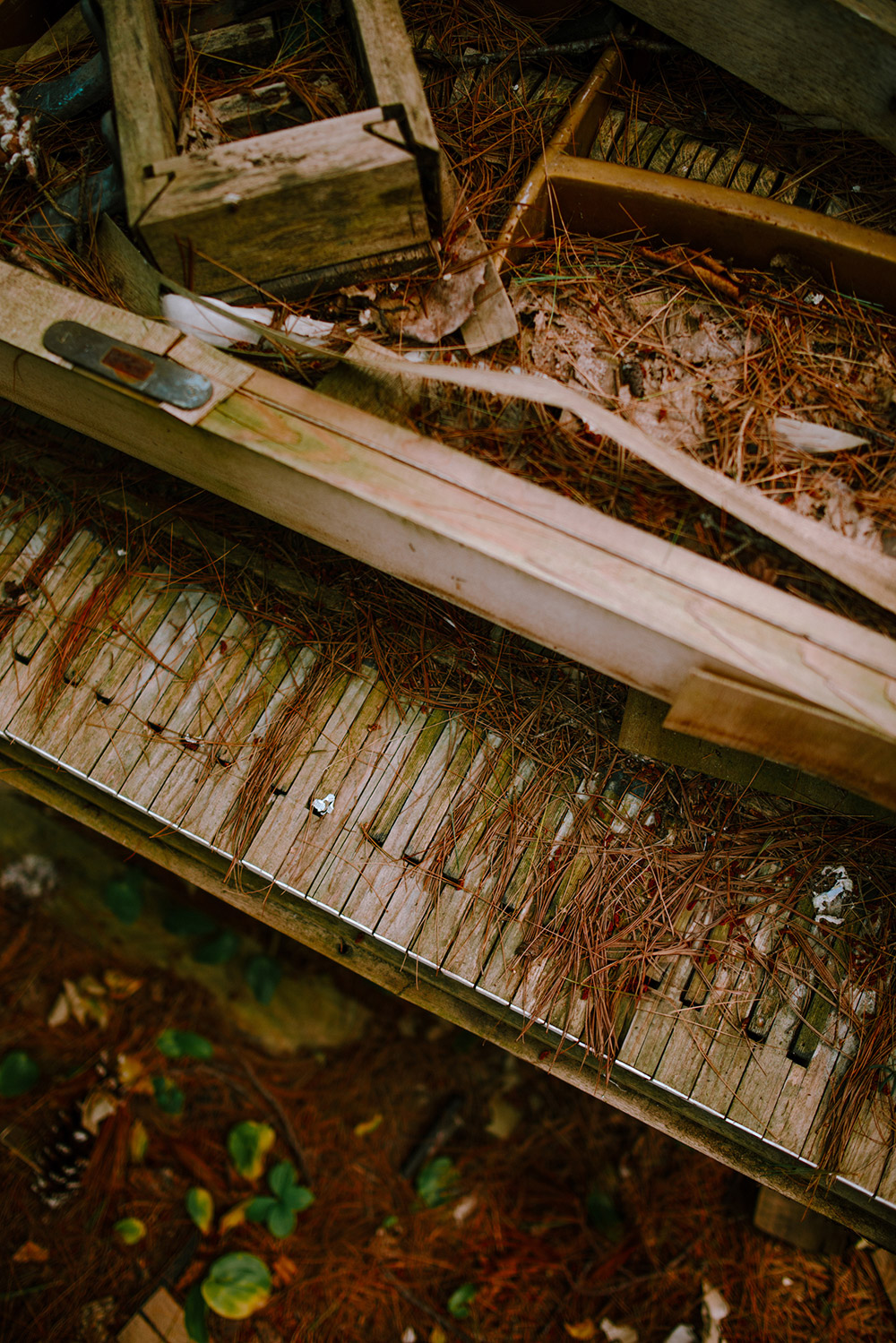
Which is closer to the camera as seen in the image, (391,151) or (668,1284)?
(391,151)

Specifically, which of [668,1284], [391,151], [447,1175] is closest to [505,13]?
[391,151]

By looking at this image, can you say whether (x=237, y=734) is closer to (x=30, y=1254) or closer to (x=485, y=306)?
(x=485, y=306)

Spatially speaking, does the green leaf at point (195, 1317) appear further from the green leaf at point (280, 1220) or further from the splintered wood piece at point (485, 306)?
the splintered wood piece at point (485, 306)

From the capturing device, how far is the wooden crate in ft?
4.25

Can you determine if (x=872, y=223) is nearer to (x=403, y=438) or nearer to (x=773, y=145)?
(x=773, y=145)

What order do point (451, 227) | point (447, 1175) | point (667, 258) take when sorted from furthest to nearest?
point (447, 1175), point (667, 258), point (451, 227)

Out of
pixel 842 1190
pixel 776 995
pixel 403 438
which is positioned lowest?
pixel 842 1190

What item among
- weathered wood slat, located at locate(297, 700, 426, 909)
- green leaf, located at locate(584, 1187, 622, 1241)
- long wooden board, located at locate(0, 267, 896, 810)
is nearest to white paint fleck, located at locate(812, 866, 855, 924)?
long wooden board, located at locate(0, 267, 896, 810)

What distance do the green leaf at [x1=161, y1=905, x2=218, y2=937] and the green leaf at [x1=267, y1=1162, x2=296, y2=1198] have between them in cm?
91

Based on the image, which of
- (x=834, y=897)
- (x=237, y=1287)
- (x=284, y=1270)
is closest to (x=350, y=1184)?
(x=284, y=1270)

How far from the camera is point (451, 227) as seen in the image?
5.16ft

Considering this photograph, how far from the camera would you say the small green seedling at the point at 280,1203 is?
243 centimetres

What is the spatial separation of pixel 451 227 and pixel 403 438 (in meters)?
0.66

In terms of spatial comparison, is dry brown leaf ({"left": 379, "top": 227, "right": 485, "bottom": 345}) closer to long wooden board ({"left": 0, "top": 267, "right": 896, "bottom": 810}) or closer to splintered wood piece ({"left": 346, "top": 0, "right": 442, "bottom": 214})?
splintered wood piece ({"left": 346, "top": 0, "right": 442, "bottom": 214})
